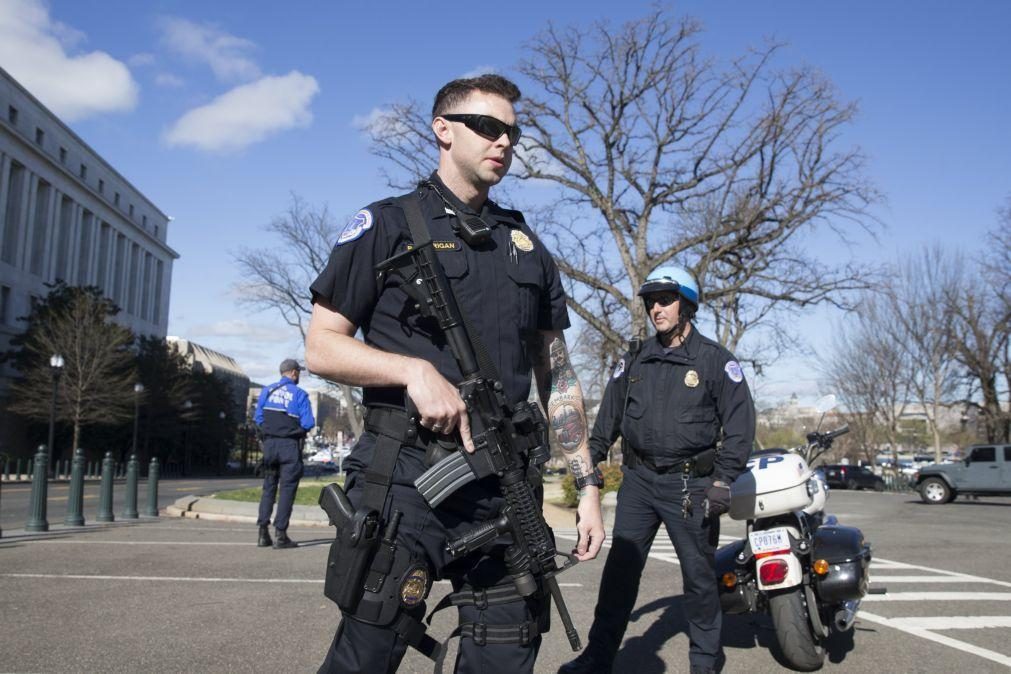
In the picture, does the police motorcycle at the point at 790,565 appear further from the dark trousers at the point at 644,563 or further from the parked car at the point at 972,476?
the parked car at the point at 972,476

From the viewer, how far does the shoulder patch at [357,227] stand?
8.28 ft

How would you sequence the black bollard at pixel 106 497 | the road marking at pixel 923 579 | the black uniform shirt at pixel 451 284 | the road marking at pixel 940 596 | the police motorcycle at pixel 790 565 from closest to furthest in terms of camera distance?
the black uniform shirt at pixel 451 284 → the police motorcycle at pixel 790 565 → the road marking at pixel 940 596 → the road marking at pixel 923 579 → the black bollard at pixel 106 497

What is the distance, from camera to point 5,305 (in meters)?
57.5

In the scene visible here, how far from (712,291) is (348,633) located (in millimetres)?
21377

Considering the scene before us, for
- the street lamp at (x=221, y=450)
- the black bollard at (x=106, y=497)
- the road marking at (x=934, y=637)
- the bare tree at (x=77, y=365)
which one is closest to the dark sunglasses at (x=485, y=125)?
the road marking at (x=934, y=637)

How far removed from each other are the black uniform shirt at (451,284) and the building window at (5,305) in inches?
2502

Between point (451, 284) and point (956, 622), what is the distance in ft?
17.4

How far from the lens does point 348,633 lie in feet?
7.58

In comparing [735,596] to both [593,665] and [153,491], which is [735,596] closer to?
[593,665]

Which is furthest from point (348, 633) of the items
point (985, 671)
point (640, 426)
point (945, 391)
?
point (945, 391)

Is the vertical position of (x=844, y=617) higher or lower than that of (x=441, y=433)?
lower

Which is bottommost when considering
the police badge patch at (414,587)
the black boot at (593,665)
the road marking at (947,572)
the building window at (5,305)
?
the road marking at (947,572)

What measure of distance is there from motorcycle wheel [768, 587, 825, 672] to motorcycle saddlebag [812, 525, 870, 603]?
16cm

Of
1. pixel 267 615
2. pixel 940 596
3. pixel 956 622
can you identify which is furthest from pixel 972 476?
pixel 267 615
